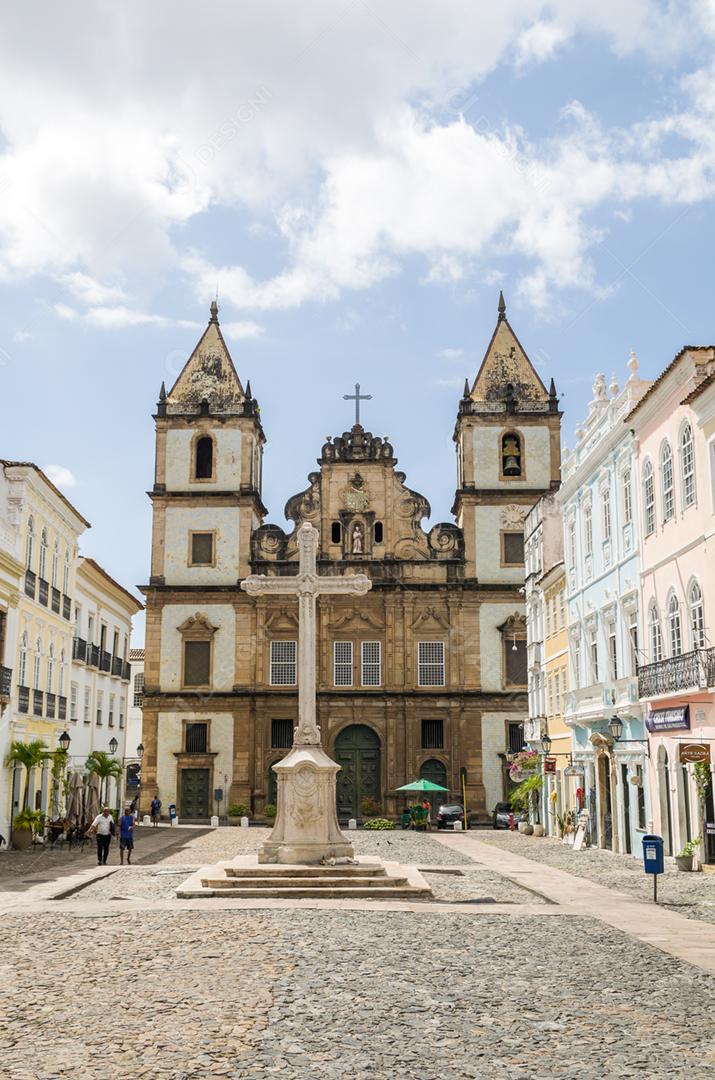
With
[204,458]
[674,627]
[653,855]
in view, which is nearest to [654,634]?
[674,627]

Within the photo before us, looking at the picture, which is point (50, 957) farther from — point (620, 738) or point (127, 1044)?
point (620, 738)

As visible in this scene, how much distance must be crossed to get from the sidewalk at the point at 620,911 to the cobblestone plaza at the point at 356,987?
8 centimetres

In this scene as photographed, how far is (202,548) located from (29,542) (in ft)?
57.6

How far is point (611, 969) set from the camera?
1130 cm

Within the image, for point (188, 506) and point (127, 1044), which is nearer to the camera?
point (127, 1044)

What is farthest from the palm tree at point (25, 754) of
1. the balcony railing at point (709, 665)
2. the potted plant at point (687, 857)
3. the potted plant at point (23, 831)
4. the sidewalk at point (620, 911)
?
the balcony railing at point (709, 665)

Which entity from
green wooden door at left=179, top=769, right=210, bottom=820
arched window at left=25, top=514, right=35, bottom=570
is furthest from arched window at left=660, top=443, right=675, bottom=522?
green wooden door at left=179, top=769, right=210, bottom=820

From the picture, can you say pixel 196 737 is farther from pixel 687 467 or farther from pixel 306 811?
pixel 687 467

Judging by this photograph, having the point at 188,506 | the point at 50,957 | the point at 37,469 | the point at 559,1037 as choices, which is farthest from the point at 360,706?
the point at 559,1037

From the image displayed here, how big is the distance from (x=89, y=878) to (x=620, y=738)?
1336cm

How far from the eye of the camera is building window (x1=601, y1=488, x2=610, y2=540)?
3035 centimetres

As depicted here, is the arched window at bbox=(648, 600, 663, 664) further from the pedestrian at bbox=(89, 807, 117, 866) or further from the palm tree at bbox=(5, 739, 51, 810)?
the palm tree at bbox=(5, 739, 51, 810)

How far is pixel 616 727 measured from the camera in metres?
27.3

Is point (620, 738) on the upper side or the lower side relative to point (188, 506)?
lower
